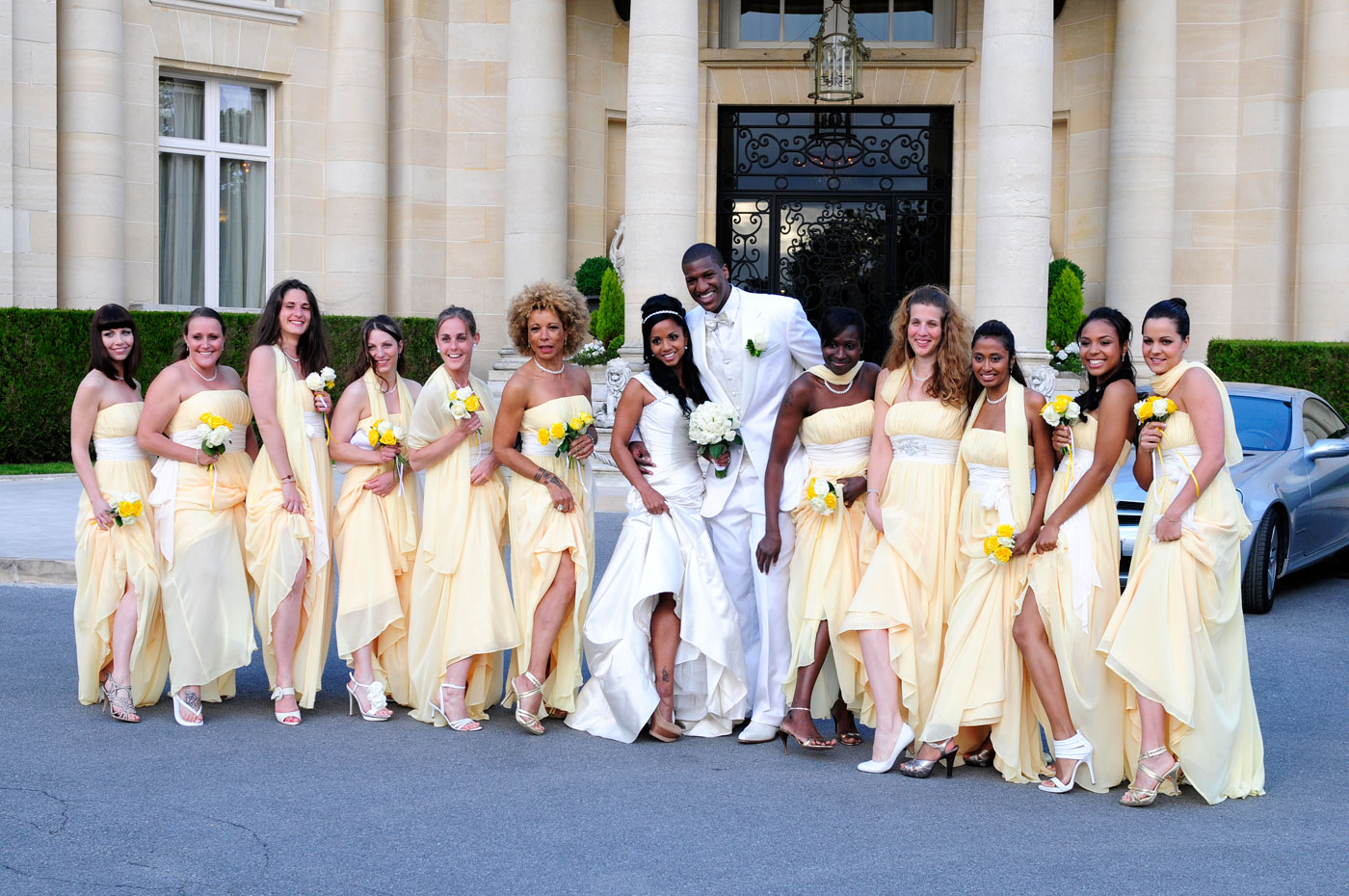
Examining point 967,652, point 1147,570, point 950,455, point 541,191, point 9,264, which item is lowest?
point 967,652

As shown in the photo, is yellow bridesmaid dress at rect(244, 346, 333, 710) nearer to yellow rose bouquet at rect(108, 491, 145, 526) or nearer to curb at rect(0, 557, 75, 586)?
yellow rose bouquet at rect(108, 491, 145, 526)

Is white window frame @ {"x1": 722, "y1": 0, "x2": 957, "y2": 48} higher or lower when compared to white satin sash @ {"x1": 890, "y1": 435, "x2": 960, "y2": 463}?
higher

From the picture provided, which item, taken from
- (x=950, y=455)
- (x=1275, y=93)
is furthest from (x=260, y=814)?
(x=1275, y=93)

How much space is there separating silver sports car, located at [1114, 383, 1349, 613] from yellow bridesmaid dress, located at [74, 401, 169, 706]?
6.10 meters

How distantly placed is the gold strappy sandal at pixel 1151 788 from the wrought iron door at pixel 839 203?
1405cm

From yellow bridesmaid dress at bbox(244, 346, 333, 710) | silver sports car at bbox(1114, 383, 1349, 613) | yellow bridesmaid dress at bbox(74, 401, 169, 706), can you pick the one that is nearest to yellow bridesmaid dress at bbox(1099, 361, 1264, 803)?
silver sports car at bbox(1114, 383, 1349, 613)

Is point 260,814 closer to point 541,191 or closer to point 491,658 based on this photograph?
point 491,658

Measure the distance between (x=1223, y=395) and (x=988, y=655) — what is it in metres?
1.46

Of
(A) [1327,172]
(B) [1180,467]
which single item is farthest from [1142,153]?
(B) [1180,467]

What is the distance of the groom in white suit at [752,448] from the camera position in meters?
6.70

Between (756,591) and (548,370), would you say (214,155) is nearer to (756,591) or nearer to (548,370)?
(548,370)

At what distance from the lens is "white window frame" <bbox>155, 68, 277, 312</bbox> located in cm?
1869

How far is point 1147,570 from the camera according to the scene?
5.75 metres

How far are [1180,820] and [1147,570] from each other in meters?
1.00
